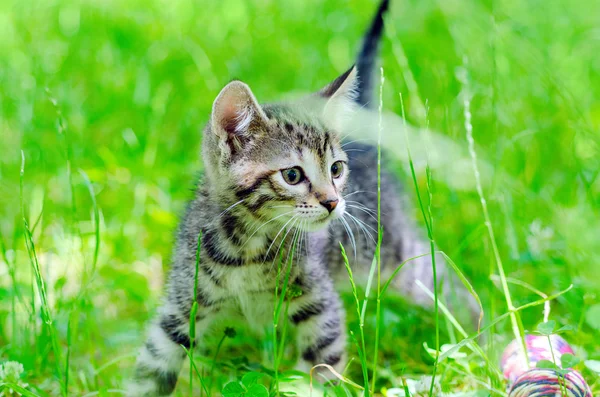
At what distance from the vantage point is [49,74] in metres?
4.64

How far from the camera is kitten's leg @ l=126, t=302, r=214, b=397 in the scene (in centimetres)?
255

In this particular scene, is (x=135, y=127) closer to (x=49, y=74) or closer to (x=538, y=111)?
(x=49, y=74)

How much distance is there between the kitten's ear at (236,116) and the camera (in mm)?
2293

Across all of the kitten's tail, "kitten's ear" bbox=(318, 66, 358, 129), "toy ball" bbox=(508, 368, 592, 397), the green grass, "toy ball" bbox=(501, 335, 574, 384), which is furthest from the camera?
the kitten's tail

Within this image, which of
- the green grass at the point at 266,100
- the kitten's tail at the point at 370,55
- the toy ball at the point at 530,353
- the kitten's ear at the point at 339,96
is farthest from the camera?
the kitten's tail at the point at 370,55

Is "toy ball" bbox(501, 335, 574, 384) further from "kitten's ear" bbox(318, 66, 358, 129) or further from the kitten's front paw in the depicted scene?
"kitten's ear" bbox(318, 66, 358, 129)

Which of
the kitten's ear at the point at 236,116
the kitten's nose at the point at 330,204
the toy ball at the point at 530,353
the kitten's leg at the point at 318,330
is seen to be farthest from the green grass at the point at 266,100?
the kitten's ear at the point at 236,116

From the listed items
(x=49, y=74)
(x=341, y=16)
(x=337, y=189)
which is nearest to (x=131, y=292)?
(x=337, y=189)

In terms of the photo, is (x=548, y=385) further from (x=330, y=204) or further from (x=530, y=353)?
(x=330, y=204)

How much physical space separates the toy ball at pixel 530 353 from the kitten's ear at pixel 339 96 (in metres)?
1.10

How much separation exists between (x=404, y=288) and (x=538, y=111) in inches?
66.6

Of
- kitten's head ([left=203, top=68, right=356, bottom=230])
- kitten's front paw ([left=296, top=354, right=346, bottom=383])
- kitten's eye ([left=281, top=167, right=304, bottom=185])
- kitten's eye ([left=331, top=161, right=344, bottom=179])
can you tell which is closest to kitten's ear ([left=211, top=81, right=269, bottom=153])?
kitten's head ([left=203, top=68, right=356, bottom=230])

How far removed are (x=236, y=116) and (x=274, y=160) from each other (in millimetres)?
214

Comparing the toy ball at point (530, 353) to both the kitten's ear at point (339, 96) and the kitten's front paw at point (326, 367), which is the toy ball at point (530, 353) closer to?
the kitten's front paw at point (326, 367)
